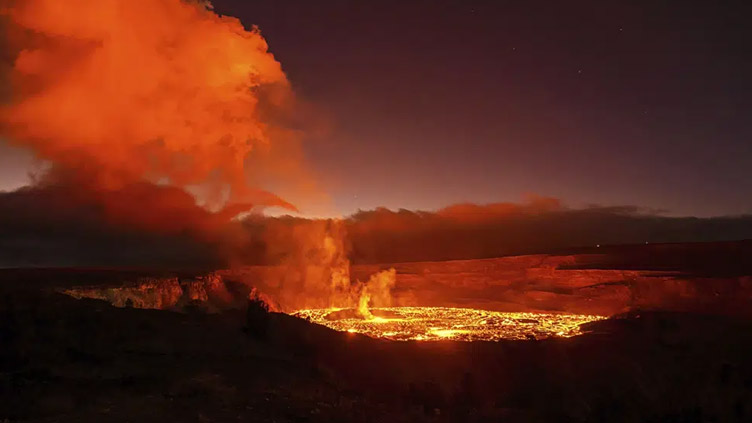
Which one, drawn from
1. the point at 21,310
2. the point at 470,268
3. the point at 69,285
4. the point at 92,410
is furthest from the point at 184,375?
the point at 470,268

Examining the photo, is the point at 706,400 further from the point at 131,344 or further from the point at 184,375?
the point at 131,344

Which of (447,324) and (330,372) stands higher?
(330,372)

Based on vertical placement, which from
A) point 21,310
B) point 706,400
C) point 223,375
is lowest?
point 706,400

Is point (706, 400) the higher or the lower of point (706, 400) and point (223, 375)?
the lower

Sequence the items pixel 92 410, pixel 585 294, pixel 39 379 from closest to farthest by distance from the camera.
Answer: pixel 92 410, pixel 39 379, pixel 585 294

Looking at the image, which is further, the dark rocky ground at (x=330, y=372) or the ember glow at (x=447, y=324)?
the ember glow at (x=447, y=324)

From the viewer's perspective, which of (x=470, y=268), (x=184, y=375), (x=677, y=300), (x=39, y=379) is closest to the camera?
(x=39, y=379)
